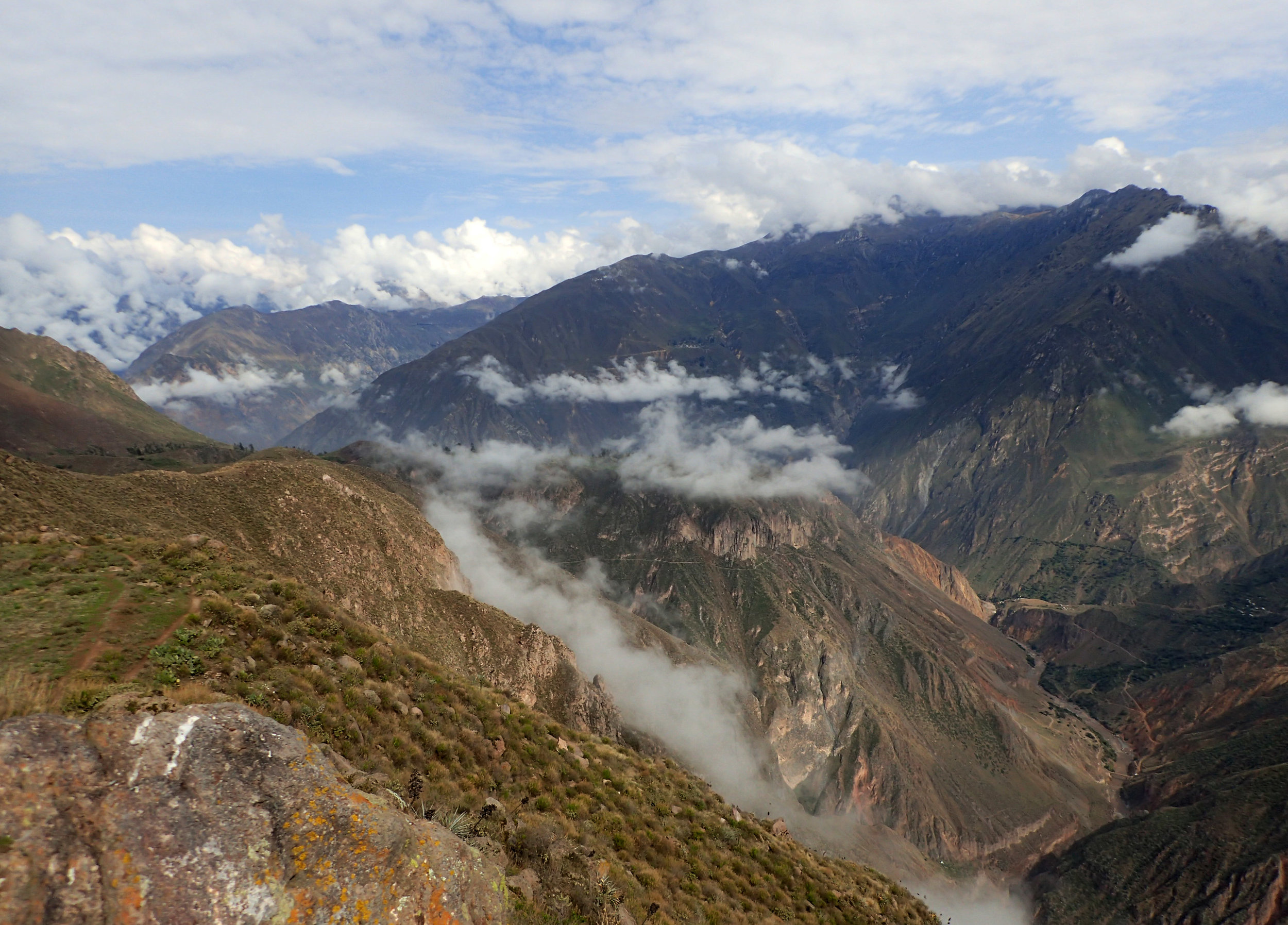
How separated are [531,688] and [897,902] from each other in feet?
163

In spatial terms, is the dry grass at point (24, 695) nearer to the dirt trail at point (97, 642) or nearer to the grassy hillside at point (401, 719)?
the grassy hillside at point (401, 719)

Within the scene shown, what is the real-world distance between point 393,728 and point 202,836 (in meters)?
13.3

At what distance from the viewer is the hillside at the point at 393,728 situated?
18.4m

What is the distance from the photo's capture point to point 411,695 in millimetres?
28828

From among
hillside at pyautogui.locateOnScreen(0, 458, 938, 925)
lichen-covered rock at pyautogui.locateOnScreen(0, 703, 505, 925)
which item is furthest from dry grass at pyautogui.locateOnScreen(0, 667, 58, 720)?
lichen-covered rock at pyautogui.locateOnScreen(0, 703, 505, 925)

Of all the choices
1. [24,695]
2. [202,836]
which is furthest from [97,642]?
[202,836]

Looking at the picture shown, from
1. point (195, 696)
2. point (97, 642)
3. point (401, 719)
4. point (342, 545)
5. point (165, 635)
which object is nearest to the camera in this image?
point (195, 696)

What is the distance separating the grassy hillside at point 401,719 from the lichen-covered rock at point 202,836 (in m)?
1.91

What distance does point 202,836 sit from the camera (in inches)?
484

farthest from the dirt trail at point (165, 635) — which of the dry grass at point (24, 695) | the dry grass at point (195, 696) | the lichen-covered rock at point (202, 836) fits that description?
the lichen-covered rock at point (202, 836)

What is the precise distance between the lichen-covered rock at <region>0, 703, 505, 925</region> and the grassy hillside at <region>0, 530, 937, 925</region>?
1.91 meters

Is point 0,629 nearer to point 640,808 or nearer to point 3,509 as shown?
point 3,509

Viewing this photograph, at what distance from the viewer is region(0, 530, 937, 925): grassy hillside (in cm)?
1933

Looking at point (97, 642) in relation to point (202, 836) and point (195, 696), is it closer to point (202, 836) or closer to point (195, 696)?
point (195, 696)
